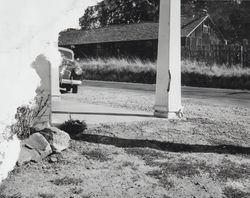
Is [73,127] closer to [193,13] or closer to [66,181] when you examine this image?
[66,181]

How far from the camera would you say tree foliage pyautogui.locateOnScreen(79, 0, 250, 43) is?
5134cm

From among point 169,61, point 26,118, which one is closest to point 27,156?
point 26,118

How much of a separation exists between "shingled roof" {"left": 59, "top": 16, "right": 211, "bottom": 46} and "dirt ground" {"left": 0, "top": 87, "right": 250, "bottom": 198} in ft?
95.4

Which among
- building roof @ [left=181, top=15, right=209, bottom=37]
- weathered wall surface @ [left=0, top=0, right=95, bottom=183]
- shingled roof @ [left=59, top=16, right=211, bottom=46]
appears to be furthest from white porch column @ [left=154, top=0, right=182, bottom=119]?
building roof @ [left=181, top=15, right=209, bottom=37]

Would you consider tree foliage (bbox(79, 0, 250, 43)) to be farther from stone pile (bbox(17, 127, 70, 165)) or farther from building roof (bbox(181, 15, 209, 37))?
stone pile (bbox(17, 127, 70, 165))

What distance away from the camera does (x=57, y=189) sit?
3836 millimetres

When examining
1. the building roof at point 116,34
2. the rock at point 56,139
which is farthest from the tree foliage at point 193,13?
the rock at point 56,139

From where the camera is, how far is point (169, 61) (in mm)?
7449

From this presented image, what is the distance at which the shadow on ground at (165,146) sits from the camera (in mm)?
5383

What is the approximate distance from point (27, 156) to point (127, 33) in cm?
3433

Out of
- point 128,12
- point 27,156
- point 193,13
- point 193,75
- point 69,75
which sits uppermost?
point 193,13

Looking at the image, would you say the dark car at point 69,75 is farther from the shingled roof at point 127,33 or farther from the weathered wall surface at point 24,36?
the shingled roof at point 127,33

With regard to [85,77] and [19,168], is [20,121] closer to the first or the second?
[19,168]

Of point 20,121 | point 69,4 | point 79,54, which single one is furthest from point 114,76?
point 69,4
